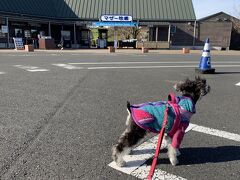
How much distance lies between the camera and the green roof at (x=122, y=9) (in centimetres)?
3225

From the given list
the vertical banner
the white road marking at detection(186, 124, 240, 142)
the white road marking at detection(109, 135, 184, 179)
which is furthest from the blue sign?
the white road marking at detection(109, 135, 184, 179)

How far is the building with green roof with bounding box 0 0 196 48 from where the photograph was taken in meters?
31.2

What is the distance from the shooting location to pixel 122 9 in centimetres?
3328

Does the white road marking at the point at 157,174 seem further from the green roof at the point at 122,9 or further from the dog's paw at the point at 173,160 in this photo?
the green roof at the point at 122,9

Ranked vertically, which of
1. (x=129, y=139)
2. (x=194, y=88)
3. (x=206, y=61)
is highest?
(x=194, y=88)

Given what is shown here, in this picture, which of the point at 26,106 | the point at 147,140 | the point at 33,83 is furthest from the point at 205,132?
the point at 33,83

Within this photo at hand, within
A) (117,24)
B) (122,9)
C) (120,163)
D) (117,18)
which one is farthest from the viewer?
(122,9)

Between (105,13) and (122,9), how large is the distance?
2180mm

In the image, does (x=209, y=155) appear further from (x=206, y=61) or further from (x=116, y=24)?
(x=116, y=24)

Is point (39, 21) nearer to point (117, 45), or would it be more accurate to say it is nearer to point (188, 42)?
point (117, 45)

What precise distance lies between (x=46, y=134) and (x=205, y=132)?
2.51m

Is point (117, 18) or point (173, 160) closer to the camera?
point (173, 160)

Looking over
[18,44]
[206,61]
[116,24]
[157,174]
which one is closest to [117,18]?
[116,24]

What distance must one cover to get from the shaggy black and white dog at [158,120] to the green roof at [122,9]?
30.1 metres
